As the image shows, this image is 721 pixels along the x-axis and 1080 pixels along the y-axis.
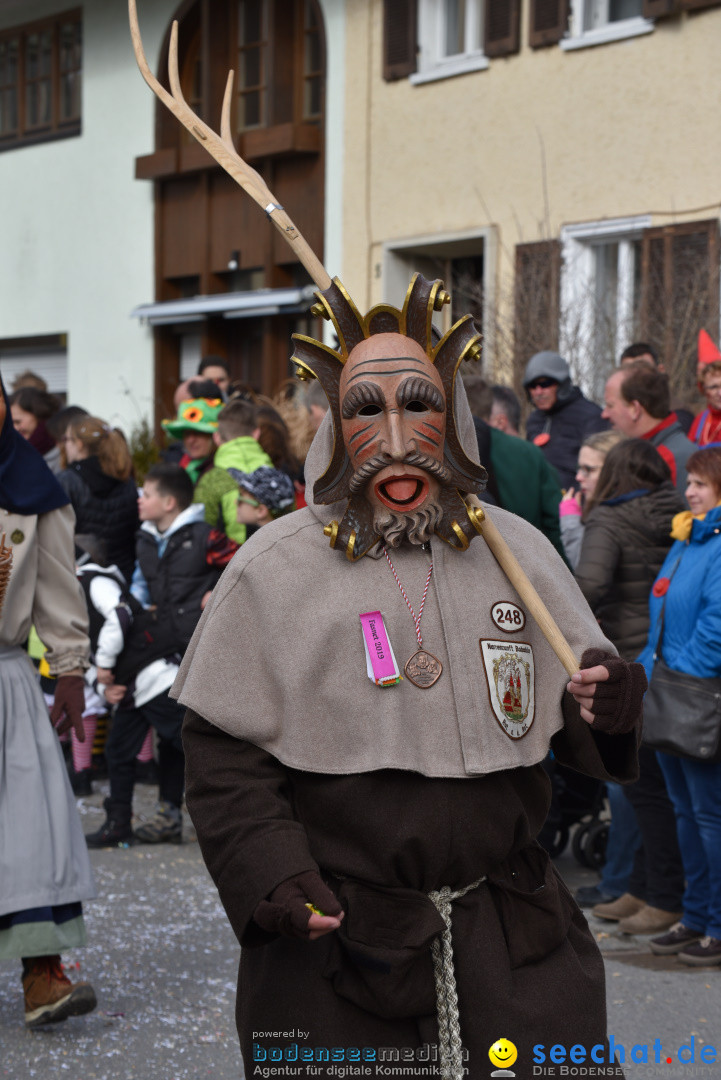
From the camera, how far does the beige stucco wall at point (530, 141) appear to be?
39.9ft

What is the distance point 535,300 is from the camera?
40.9 feet

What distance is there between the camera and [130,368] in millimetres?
18281

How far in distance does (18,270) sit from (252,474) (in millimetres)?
13748

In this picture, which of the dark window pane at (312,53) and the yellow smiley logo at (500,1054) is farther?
the dark window pane at (312,53)

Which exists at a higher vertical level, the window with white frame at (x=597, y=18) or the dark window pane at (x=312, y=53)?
the dark window pane at (x=312, y=53)

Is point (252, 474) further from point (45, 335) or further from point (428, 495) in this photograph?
point (45, 335)

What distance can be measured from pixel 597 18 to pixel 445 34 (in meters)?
2.02

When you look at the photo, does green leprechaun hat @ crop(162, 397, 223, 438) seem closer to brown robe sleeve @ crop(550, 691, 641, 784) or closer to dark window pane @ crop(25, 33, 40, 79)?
brown robe sleeve @ crop(550, 691, 641, 784)

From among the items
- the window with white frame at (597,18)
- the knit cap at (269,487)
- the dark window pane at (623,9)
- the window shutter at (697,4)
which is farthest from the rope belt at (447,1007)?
the dark window pane at (623,9)

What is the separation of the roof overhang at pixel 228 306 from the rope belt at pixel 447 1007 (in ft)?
43.0

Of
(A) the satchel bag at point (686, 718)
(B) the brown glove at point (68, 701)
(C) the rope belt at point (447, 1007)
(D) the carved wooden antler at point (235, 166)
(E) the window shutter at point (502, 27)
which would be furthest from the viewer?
(E) the window shutter at point (502, 27)

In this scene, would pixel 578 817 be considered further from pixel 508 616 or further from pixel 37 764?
pixel 508 616

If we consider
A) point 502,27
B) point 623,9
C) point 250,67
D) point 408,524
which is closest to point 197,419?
point 408,524

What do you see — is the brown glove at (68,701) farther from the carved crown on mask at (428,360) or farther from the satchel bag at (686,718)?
the carved crown on mask at (428,360)
